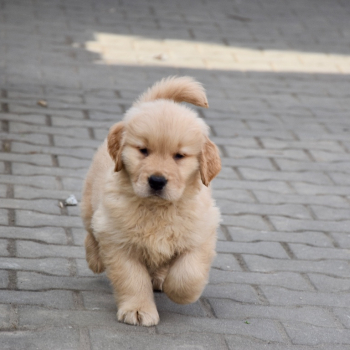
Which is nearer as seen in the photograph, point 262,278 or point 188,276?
point 188,276

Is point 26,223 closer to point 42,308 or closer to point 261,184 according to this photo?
point 42,308

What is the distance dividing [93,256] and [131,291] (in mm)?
457

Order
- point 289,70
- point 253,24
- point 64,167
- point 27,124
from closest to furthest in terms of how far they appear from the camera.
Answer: point 64,167 → point 27,124 → point 289,70 → point 253,24

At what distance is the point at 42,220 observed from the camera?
4.64 meters

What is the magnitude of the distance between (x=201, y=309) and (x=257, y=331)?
1.17 ft

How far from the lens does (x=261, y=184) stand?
18.7ft

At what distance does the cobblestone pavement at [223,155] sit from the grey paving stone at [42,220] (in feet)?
0.04

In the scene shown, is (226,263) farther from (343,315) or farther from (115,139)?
(115,139)

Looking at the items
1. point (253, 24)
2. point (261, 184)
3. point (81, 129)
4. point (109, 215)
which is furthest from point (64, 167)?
point (253, 24)

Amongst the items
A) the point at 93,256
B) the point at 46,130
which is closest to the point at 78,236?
the point at 93,256

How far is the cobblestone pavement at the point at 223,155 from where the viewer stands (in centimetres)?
357

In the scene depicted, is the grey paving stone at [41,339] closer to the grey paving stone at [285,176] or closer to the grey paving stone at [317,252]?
the grey paving stone at [317,252]

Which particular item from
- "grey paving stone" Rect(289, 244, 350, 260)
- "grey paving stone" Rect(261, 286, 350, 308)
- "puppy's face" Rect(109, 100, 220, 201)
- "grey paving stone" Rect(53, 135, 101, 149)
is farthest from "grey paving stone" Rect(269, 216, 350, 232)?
"grey paving stone" Rect(53, 135, 101, 149)

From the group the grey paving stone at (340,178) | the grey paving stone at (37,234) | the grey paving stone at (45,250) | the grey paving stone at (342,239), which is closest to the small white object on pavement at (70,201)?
the grey paving stone at (37,234)
